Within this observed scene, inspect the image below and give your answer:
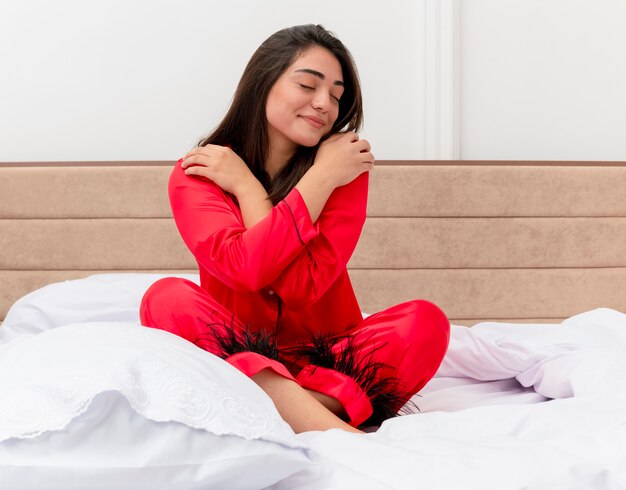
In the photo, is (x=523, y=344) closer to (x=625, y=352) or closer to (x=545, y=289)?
(x=625, y=352)

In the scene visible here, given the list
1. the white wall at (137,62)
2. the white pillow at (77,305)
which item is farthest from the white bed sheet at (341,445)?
the white wall at (137,62)

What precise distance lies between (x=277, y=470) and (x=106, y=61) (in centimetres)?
192

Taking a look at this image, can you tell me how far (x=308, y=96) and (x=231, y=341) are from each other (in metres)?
0.59

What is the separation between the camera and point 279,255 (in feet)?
4.85

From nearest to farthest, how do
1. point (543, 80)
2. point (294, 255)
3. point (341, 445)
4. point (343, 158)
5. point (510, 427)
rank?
point (341, 445) < point (510, 427) < point (294, 255) < point (343, 158) < point (543, 80)

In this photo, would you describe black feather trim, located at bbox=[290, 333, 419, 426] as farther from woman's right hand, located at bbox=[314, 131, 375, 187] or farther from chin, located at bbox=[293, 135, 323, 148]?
chin, located at bbox=[293, 135, 323, 148]

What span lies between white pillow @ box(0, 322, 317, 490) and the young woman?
331 millimetres

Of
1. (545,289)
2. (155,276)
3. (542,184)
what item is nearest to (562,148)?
(542,184)

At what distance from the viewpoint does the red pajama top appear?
148 centimetres

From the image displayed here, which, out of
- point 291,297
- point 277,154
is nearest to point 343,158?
point 277,154

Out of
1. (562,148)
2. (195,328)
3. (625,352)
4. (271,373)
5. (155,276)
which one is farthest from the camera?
(562,148)

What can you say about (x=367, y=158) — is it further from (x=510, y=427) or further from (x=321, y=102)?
(x=510, y=427)

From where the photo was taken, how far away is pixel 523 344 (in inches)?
68.6

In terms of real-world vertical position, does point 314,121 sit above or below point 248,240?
above
